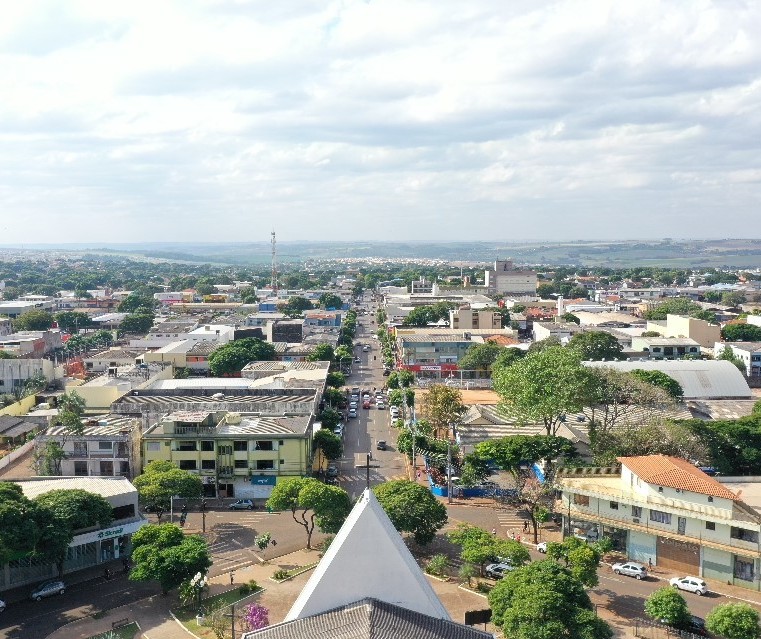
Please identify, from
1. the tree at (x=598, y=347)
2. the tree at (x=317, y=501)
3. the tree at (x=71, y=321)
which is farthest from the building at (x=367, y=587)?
the tree at (x=71, y=321)

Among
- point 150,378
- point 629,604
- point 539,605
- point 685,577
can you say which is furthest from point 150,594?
point 150,378

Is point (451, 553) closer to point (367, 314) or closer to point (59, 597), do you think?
point (59, 597)

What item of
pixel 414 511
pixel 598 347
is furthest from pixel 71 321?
pixel 414 511

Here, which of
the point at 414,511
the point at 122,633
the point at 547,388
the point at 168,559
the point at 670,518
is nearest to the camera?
the point at 122,633

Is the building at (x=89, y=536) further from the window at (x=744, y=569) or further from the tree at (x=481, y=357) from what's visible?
the tree at (x=481, y=357)

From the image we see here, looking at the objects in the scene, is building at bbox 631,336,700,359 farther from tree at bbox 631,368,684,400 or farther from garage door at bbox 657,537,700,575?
garage door at bbox 657,537,700,575

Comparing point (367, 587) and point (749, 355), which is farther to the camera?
point (749, 355)

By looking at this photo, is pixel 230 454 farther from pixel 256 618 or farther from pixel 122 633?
pixel 256 618
